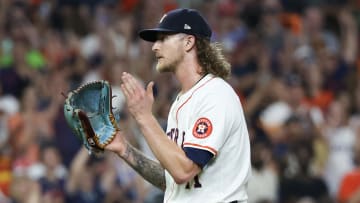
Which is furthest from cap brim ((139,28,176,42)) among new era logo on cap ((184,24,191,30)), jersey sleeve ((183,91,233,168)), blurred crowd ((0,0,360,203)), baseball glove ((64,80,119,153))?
blurred crowd ((0,0,360,203))

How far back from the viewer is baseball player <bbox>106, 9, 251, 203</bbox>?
5438 mm

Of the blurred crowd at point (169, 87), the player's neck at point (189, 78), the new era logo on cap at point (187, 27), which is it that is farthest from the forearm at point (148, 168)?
the blurred crowd at point (169, 87)

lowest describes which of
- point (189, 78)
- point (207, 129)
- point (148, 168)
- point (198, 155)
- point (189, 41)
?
point (148, 168)

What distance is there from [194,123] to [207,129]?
0.10 m

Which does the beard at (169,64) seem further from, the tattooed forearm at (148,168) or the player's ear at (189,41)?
the tattooed forearm at (148,168)

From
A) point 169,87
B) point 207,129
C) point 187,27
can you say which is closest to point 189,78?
point 187,27

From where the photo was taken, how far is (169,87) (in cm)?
1166

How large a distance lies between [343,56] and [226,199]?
757 cm

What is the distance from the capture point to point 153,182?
6094mm

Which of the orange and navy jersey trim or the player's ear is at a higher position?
the player's ear

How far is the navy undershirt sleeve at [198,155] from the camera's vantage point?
5438mm

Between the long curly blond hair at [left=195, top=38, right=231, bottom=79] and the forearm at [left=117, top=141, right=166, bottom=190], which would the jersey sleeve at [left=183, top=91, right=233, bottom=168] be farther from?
the forearm at [left=117, top=141, right=166, bottom=190]

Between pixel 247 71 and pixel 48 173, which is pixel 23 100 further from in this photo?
pixel 247 71

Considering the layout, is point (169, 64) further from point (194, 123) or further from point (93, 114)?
point (93, 114)
